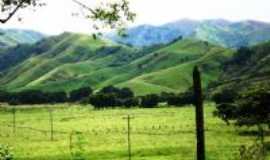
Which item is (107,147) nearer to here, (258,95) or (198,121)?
(258,95)

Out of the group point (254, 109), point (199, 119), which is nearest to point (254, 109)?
point (254, 109)

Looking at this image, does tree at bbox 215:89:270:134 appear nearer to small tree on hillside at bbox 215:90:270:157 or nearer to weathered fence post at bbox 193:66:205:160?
small tree on hillside at bbox 215:90:270:157

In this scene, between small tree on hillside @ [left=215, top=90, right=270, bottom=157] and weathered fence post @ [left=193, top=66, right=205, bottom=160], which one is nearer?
weathered fence post @ [left=193, top=66, right=205, bottom=160]


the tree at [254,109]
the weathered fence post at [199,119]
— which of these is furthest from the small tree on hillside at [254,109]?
the weathered fence post at [199,119]

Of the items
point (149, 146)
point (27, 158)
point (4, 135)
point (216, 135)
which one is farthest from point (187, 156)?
point (4, 135)

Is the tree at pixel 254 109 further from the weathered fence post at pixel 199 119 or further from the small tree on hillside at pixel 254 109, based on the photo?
the weathered fence post at pixel 199 119

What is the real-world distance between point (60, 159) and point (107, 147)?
12149 mm

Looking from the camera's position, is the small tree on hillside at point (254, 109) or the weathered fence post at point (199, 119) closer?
the weathered fence post at point (199, 119)

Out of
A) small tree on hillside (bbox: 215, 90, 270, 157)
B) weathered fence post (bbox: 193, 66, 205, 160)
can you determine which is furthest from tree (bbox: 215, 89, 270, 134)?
weathered fence post (bbox: 193, 66, 205, 160)

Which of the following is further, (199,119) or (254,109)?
(254,109)

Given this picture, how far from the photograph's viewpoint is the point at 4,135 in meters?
105

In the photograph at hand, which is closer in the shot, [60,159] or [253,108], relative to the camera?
[60,159]

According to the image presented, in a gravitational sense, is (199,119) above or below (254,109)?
below

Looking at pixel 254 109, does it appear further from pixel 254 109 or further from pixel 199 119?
pixel 199 119
